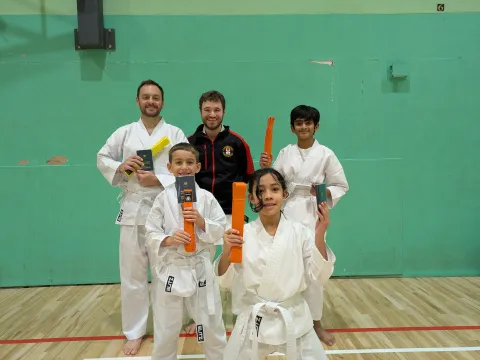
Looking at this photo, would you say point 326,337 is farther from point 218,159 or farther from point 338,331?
point 218,159

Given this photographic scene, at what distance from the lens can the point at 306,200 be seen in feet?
9.93

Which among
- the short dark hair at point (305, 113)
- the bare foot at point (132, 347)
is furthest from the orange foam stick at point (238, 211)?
the bare foot at point (132, 347)

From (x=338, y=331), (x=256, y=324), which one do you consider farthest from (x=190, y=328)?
(x=256, y=324)

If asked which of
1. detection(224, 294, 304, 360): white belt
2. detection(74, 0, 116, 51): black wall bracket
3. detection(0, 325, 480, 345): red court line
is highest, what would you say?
detection(74, 0, 116, 51): black wall bracket

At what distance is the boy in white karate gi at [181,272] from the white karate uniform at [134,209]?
56cm

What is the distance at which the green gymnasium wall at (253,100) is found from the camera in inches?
166

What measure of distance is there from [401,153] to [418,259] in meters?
1.19

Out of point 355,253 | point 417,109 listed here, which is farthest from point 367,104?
point 355,253

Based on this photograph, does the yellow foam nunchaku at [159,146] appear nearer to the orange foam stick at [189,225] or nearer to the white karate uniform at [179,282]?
the white karate uniform at [179,282]

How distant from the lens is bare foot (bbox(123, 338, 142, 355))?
2.82 m

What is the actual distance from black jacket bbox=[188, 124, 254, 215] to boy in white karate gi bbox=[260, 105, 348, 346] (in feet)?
0.76

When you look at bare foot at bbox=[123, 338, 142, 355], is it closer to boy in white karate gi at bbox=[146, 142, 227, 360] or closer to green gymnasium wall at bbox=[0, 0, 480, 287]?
boy in white karate gi at bbox=[146, 142, 227, 360]

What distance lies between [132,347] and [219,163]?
1.45 m

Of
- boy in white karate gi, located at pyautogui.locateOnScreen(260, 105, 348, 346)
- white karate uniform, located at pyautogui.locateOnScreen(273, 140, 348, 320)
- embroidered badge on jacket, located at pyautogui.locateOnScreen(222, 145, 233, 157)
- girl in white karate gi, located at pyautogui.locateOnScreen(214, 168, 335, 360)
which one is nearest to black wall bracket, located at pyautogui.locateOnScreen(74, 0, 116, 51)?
embroidered badge on jacket, located at pyautogui.locateOnScreen(222, 145, 233, 157)
